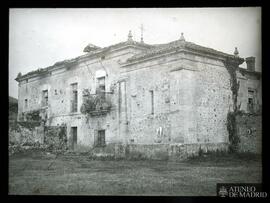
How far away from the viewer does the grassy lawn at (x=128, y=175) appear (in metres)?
7.92

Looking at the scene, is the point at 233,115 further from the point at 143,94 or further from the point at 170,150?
the point at 143,94

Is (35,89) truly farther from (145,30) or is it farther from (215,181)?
(215,181)

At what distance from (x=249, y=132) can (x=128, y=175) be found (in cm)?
235

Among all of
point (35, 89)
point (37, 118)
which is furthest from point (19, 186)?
point (35, 89)

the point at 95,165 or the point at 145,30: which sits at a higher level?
the point at 145,30

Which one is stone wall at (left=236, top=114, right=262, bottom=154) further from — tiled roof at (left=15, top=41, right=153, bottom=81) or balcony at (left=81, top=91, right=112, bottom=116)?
balcony at (left=81, top=91, right=112, bottom=116)

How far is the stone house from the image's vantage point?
809cm

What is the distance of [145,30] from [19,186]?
3724 millimetres

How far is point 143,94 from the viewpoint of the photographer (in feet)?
27.3

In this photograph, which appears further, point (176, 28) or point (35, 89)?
point (35, 89)

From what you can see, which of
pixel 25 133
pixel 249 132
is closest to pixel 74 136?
pixel 25 133

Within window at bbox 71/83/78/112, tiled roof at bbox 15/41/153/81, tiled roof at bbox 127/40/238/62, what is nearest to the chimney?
tiled roof at bbox 127/40/238/62

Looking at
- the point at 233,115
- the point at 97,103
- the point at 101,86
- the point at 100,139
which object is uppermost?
the point at 101,86

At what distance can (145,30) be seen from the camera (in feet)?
26.9
